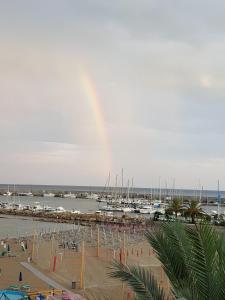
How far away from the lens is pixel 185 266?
5906 mm

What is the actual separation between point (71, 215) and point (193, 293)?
72.7 meters

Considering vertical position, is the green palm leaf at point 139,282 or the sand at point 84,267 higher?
the green palm leaf at point 139,282

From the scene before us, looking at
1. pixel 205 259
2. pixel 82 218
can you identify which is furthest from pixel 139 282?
pixel 82 218

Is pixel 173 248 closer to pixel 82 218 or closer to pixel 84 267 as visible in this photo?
pixel 84 267

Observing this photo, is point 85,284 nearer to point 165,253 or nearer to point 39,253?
point 39,253

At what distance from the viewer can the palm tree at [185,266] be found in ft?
16.7

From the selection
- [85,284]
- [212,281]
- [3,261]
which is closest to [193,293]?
[212,281]

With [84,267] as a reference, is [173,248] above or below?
above

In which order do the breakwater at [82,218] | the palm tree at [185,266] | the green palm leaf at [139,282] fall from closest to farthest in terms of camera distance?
the palm tree at [185,266], the green palm leaf at [139,282], the breakwater at [82,218]

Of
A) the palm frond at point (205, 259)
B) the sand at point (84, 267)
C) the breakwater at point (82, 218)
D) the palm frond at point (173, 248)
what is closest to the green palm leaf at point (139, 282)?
the palm frond at point (173, 248)

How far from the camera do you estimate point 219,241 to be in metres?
5.39

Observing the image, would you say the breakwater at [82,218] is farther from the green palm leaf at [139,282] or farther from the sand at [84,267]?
the green palm leaf at [139,282]

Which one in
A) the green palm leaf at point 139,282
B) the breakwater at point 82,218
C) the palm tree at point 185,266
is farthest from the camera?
the breakwater at point 82,218

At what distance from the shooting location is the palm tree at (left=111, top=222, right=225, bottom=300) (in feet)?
16.7
